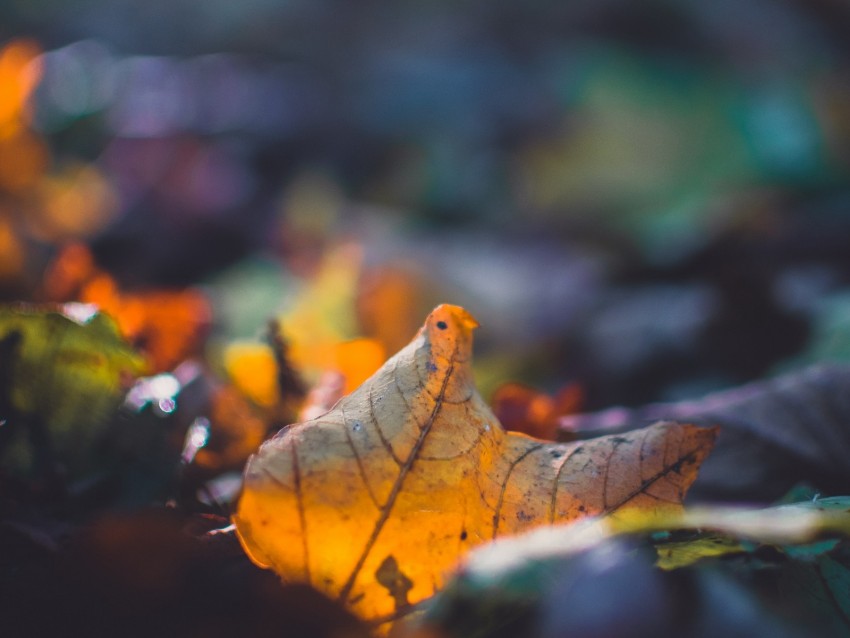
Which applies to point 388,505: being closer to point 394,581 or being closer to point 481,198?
point 394,581

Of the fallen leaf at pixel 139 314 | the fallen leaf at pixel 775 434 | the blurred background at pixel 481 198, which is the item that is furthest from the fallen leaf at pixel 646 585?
the fallen leaf at pixel 139 314

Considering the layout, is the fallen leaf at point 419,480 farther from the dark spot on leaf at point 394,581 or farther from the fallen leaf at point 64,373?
the fallen leaf at point 64,373

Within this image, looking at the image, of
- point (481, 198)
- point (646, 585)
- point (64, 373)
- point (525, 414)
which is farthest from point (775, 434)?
point (481, 198)

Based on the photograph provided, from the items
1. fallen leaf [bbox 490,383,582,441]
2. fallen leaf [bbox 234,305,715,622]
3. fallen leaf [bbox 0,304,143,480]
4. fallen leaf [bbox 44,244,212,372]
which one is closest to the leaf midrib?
fallen leaf [bbox 234,305,715,622]

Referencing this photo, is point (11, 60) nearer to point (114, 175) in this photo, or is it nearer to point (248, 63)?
point (114, 175)

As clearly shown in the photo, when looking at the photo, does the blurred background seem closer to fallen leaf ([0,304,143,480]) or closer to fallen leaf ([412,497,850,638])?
A: fallen leaf ([0,304,143,480])

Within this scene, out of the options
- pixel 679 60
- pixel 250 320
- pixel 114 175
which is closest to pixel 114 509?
pixel 250 320
